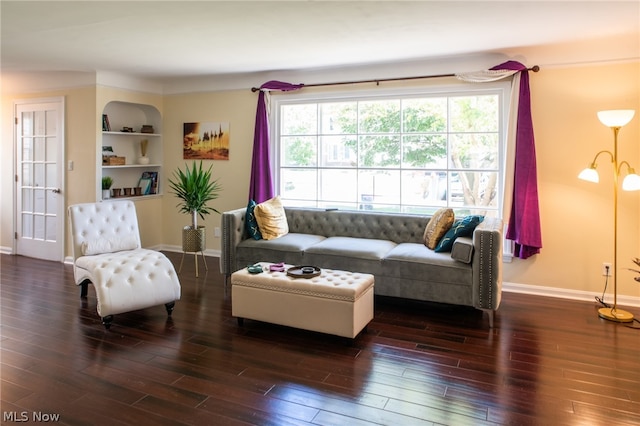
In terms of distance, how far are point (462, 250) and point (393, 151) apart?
1776mm

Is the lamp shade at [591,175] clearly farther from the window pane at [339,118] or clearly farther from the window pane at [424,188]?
the window pane at [339,118]

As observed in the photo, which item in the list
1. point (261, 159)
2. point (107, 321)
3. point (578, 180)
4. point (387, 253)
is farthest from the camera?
point (261, 159)

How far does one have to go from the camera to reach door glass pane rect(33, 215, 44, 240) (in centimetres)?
595

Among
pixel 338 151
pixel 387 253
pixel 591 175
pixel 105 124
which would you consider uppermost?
pixel 105 124

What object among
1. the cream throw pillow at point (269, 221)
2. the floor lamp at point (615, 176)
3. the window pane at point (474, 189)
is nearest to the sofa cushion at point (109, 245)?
the cream throw pillow at point (269, 221)

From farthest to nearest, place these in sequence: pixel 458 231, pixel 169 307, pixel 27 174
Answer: pixel 27 174, pixel 458 231, pixel 169 307

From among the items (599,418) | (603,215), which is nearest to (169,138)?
(603,215)

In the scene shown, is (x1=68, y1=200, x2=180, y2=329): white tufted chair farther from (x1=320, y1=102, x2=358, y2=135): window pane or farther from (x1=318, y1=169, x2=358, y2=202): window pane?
(x1=320, y1=102, x2=358, y2=135): window pane

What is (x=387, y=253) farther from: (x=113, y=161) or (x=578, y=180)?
(x=113, y=161)

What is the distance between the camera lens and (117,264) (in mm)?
3562

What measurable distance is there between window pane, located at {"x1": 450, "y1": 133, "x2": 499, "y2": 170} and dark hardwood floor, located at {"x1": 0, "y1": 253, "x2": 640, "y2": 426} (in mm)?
1550

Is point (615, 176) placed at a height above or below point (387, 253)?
above

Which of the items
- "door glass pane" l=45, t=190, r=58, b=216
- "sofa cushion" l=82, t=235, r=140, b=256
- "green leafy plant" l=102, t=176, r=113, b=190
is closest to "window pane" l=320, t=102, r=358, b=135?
"sofa cushion" l=82, t=235, r=140, b=256

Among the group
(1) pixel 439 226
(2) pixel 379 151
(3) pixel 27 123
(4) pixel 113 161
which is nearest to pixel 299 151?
(2) pixel 379 151
